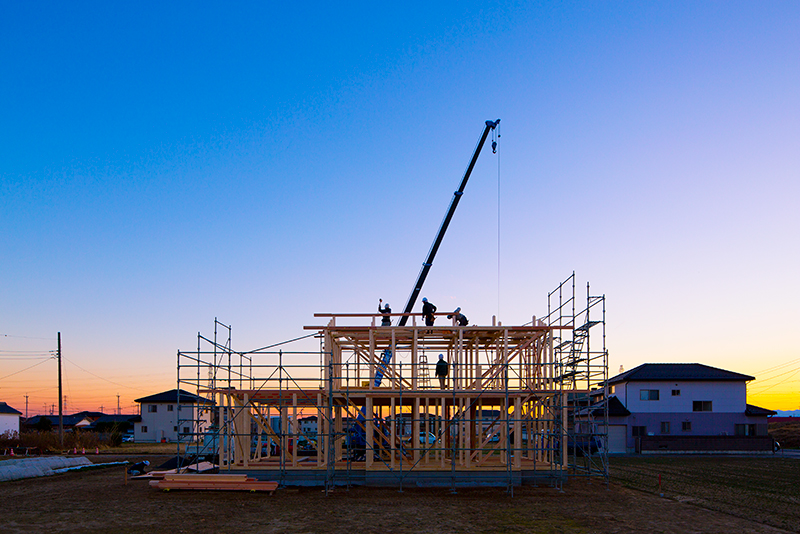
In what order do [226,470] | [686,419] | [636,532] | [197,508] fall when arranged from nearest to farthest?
[636,532] → [197,508] → [226,470] → [686,419]

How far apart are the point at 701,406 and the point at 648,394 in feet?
13.0

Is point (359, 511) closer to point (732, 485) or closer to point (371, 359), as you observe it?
point (371, 359)

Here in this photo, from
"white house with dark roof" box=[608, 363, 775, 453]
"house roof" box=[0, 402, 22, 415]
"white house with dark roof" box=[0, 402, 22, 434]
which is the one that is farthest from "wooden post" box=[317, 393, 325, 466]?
"house roof" box=[0, 402, 22, 415]

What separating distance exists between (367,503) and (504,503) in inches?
150

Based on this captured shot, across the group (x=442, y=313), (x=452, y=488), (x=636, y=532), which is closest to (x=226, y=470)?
(x=452, y=488)

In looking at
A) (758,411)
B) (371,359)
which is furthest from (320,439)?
(758,411)

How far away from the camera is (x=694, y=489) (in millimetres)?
21375

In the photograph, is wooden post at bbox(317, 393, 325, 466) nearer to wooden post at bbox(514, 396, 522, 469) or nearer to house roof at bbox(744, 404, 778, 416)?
wooden post at bbox(514, 396, 522, 469)

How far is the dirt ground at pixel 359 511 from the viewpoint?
47.9ft

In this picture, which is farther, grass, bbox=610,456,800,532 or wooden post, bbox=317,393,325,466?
wooden post, bbox=317,393,325,466

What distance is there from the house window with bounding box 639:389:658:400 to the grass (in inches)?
499

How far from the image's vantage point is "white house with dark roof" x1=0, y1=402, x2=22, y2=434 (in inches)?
2581

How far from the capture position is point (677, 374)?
4800 cm

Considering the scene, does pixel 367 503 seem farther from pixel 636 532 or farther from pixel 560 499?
pixel 636 532
